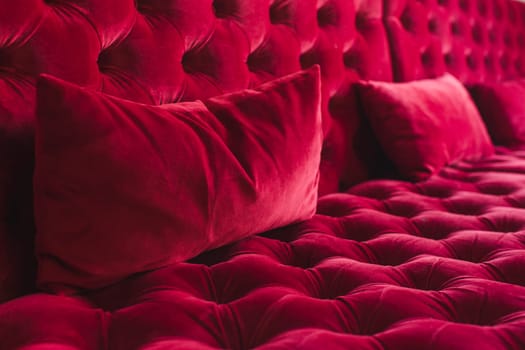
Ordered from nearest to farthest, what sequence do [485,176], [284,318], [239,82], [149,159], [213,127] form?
1. [284,318]
2. [149,159]
3. [213,127]
4. [239,82]
5. [485,176]

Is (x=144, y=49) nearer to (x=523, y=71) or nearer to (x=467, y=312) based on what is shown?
(x=467, y=312)

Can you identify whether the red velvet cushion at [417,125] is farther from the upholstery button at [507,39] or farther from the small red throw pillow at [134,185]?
the upholstery button at [507,39]

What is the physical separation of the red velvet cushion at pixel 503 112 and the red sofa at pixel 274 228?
40cm

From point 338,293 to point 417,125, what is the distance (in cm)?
76

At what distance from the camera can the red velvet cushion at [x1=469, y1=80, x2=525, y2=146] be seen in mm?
1864

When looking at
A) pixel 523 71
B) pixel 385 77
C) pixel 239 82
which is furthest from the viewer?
pixel 523 71

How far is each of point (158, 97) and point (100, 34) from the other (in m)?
0.15

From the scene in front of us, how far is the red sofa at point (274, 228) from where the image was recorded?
24.7 inches

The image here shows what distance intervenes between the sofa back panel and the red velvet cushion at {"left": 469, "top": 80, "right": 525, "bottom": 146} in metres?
0.12

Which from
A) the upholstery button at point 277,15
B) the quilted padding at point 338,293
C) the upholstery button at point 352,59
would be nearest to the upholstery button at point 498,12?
the upholstery button at point 352,59

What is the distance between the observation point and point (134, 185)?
0.72 metres

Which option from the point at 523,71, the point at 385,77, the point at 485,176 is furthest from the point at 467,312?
the point at 523,71

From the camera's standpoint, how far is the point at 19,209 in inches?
31.8

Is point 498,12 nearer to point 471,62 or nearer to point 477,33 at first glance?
point 477,33
